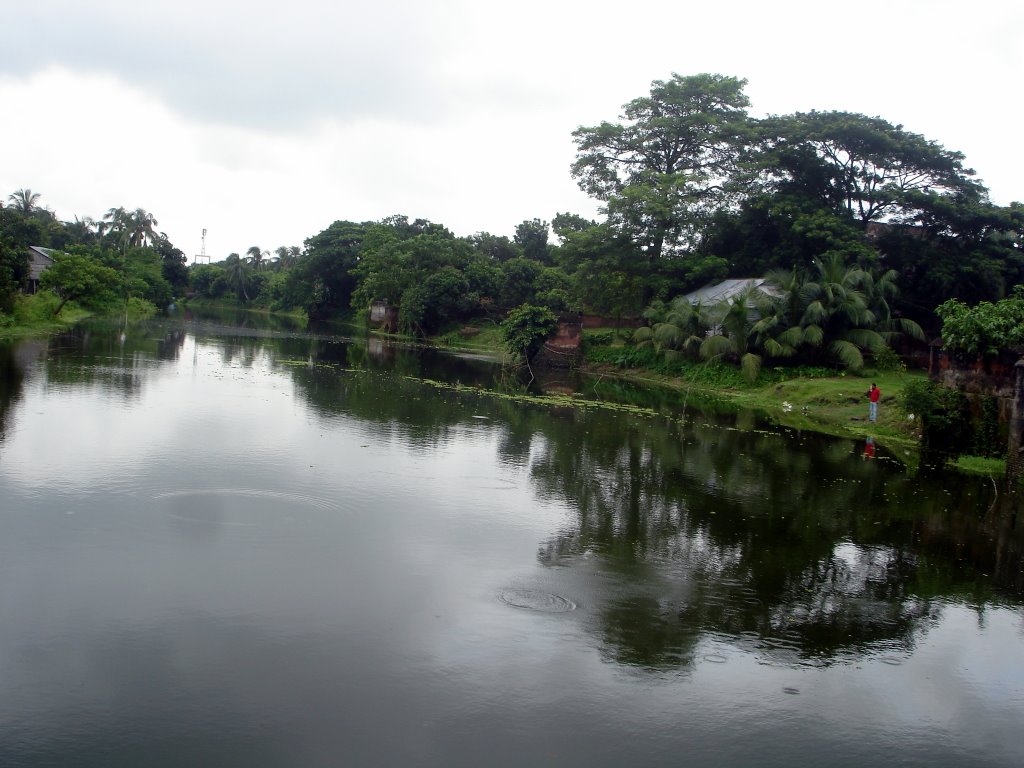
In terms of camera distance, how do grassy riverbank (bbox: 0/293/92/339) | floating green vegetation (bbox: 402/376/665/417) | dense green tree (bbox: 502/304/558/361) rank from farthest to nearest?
dense green tree (bbox: 502/304/558/361) → grassy riverbank (bbox: 0/293/92/339) → floating green vegetation (bbox: 402/376/665/417)

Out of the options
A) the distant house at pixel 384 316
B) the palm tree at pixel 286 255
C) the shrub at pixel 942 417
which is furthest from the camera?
the palm tree at pixel 286 255

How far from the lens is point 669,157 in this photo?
42.2 metres

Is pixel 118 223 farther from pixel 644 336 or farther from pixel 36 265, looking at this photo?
pixel 644 336

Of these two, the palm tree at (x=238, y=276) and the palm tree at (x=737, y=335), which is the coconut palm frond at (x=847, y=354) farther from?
the palm tree at (x=238, y=276)

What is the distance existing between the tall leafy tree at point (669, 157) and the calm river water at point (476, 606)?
2477cm

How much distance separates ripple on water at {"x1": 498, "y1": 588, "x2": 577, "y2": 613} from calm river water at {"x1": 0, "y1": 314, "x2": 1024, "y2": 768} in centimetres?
3

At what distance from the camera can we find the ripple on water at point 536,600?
25.5 feet

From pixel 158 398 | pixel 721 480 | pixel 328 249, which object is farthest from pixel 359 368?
pixel 328 249

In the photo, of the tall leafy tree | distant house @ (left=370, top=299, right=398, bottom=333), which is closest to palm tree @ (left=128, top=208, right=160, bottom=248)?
distant house @ (left=370, top=299, right=398, bottom=333)

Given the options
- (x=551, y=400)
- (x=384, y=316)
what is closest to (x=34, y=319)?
(x=551, y=400)

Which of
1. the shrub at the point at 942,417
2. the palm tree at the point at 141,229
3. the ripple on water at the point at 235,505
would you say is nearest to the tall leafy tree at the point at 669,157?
the shrub at the point at 942,417

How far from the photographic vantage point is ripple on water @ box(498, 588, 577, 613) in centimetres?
778

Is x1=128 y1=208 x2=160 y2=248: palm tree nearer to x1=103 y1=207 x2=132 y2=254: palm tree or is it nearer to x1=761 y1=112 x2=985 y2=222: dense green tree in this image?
x1=103 y1=207 x2=132 y2=254: palm tree

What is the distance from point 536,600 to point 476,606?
63 centimetres
